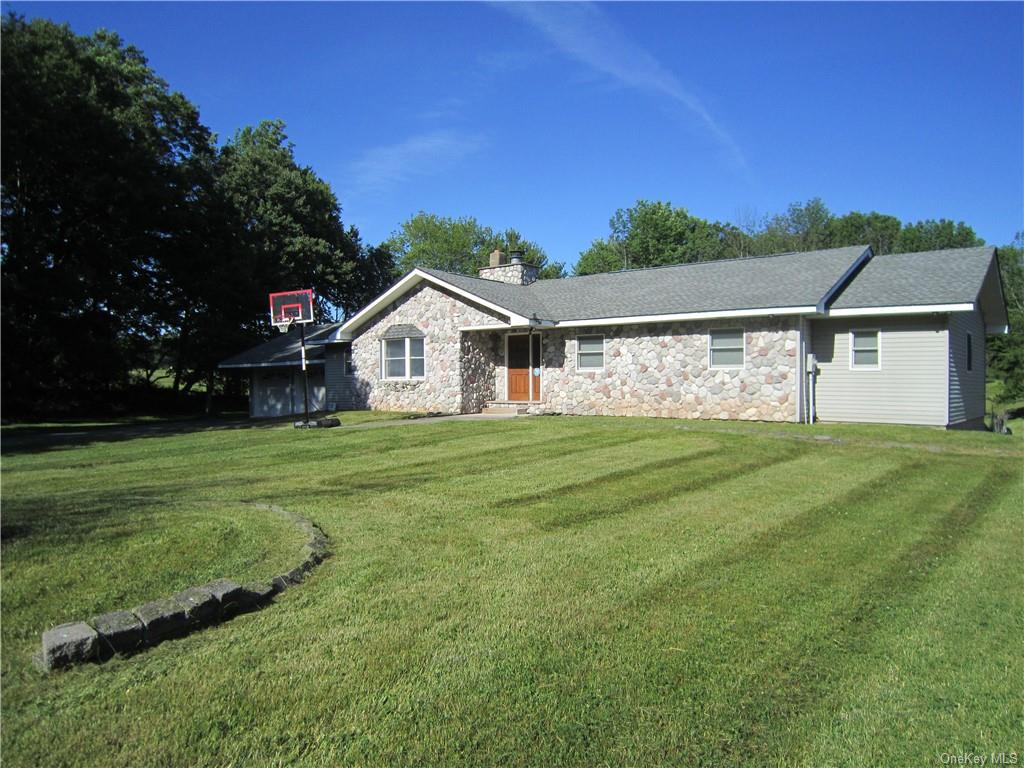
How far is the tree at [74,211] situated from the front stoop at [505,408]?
578 inches

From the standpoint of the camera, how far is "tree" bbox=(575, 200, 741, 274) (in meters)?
50.0

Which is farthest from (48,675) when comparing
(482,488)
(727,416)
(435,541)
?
(727,416)

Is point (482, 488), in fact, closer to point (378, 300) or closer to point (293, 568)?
point (293, 568)

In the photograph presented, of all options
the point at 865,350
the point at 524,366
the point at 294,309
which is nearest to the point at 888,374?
the point at 865,350

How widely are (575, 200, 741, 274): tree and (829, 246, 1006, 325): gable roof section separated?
105 ft

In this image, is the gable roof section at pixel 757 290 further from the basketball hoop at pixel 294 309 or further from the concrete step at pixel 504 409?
the basketball hoop at pixel 294 309

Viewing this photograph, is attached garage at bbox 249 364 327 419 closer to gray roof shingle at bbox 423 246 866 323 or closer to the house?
the house

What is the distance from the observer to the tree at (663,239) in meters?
50.0

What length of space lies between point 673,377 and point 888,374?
191 inches

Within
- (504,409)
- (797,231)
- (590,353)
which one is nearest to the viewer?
(590,353)

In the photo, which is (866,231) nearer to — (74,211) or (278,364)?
(278,364)

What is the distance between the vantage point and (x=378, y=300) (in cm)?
2158

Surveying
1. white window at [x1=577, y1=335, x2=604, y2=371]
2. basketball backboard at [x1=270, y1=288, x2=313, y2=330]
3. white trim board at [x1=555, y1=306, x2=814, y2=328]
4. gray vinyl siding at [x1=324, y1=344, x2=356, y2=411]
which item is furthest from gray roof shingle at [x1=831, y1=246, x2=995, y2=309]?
gray vinyl siding at [x1=324, y1=344, x2=356, y2=411]

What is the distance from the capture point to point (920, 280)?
15.7 meters
